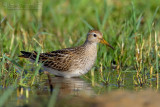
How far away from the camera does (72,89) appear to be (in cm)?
760

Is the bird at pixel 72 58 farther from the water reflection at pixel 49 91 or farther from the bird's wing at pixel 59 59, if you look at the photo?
the water reflection at pixel 49 91

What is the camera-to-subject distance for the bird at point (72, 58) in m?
8.98

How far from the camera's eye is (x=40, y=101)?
6172 millimetres

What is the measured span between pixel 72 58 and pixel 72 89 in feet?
5.42

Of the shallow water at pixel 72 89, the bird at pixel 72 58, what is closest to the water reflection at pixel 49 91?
the shallow water at pixel 72 89

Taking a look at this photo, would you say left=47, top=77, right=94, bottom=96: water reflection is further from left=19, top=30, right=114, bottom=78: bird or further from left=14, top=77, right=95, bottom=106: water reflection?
left=19, top=30, right=114, bottom=78: bird

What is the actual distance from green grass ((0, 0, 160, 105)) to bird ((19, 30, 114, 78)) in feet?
0.97

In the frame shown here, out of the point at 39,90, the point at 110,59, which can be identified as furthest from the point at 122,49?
the point at 39,90

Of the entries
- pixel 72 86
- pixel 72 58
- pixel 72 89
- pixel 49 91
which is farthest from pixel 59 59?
pixel 49 91

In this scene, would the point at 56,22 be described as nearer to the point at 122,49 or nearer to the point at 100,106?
the point at 122,49

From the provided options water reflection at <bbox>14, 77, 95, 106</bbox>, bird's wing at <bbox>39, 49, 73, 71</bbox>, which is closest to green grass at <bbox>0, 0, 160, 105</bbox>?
water reflection at <bbox>14, 77, 95, 106</bbox>

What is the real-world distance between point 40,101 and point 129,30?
4577 mm

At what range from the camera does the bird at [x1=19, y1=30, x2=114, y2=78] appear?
8984 mm

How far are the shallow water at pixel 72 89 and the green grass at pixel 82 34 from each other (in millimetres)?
124
